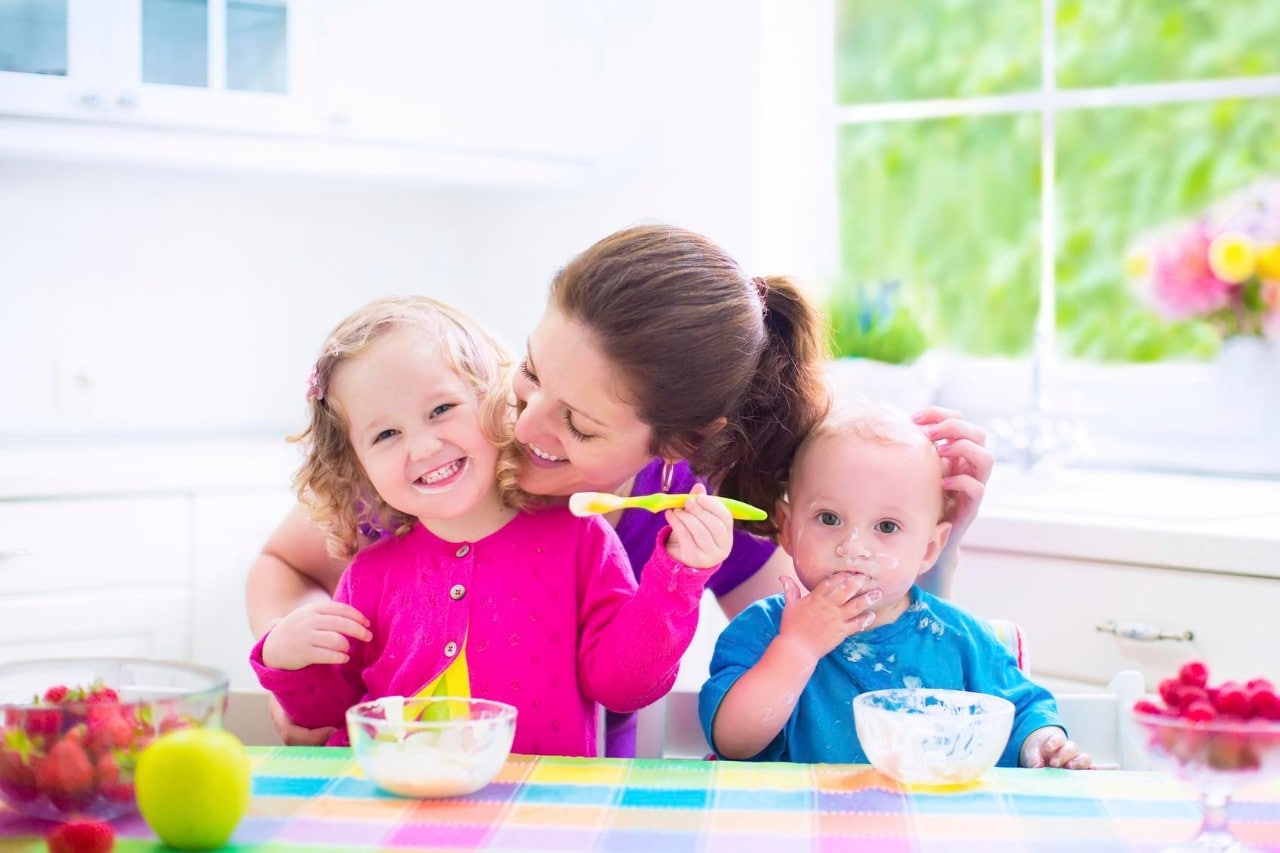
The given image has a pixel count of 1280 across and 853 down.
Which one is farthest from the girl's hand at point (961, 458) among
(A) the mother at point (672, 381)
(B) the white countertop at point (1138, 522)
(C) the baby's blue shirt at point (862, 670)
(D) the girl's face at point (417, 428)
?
(B) the white countertop at point (1138, 522)

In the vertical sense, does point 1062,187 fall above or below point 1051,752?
above

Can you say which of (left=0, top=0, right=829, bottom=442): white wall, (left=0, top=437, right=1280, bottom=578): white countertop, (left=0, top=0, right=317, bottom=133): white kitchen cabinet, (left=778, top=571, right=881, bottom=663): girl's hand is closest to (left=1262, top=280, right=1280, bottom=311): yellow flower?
(left=0, top=437, right=1280, bottom=578): white countertop

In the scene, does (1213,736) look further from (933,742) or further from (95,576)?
(95,576)

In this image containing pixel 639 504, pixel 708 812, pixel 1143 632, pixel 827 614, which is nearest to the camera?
pixel 708 812

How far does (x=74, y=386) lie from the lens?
2854 millimetres

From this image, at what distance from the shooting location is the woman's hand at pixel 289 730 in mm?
1440

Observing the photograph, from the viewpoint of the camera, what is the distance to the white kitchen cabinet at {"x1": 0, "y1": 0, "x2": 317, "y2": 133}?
2396 millimetres

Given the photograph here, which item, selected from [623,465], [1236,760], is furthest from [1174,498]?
[1236,760]

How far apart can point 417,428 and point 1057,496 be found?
1.25 meters

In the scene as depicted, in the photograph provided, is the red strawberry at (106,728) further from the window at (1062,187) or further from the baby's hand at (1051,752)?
the window at (1062,187)

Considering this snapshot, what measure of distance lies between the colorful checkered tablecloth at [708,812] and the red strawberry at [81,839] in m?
0.04

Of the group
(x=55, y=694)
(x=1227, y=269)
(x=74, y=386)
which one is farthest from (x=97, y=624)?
(x=1227, y=269)

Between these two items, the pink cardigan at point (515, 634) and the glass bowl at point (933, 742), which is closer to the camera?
the glass bowl at point (933, 742)

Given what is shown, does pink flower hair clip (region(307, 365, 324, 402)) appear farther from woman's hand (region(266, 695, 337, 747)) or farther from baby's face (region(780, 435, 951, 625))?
baby's face (region(780, 435, 951, 625))
